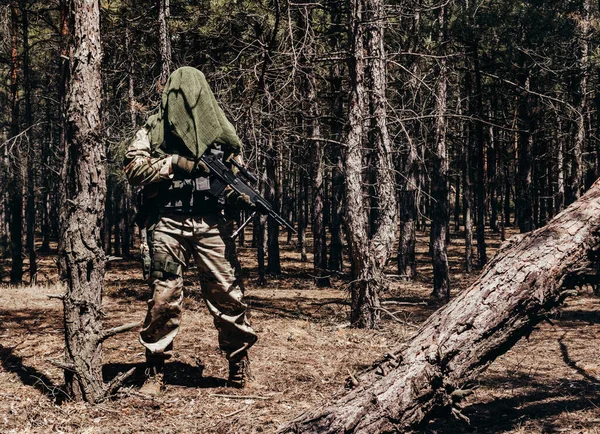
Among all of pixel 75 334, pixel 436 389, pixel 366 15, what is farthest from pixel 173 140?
pixel 366 15

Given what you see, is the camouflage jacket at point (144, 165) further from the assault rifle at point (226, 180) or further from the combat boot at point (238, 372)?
the combat boot at point (238, 372)

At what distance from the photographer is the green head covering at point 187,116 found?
4844mm

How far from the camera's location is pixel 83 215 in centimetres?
437

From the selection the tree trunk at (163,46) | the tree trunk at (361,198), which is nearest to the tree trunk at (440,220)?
the tree trunk at (361,198)

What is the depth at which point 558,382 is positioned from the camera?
5.31 metres

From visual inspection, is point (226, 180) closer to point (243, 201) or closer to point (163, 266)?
point (243, 201)

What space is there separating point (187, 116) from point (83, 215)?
3.83ft

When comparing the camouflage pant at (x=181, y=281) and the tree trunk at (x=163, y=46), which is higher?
the tree trunk at (x=163, y=46)

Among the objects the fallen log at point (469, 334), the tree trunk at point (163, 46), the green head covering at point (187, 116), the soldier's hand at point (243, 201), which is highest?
the tree trunk at point (163, 46)

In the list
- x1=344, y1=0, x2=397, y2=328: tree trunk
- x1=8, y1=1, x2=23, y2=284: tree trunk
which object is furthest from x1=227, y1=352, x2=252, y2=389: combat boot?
x1=8, y1=1, x2=23, y2=284: tree trunk

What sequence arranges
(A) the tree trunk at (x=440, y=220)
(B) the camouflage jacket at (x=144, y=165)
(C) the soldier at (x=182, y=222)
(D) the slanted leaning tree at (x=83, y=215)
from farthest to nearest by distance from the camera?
(A) the tree trunk at (x=440, y=220) → (C) the soldier at (x=182, y=222) → (B) the camouflage jacket at (x=144, y=165) → (D) the slanted leaning tree at (x=83, y=215)

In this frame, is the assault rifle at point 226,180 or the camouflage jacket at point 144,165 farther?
the assault rifle at point 226,180

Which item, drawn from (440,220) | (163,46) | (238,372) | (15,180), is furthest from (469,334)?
(15,180)

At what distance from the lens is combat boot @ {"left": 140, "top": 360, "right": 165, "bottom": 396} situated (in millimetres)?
4684
